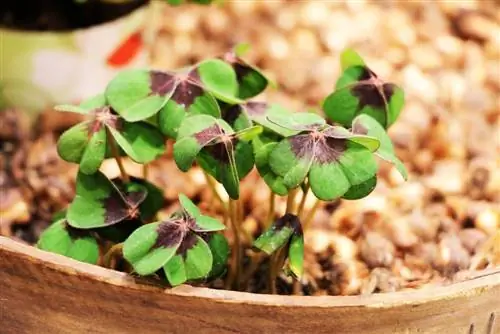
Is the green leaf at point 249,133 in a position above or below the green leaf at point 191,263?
above

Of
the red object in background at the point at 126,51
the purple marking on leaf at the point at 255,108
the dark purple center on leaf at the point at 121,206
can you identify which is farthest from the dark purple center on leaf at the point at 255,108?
the red object in background at the point at 126,51

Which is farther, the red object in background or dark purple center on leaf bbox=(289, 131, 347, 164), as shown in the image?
the red object in background

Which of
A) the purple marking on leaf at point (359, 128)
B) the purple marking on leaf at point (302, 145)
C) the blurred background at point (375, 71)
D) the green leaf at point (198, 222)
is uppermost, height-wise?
the purple marking on leaf at point (302, 145)

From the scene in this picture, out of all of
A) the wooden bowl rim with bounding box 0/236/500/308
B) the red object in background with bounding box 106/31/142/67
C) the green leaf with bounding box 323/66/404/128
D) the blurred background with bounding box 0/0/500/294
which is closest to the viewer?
the wooden bowl rim with bounding box 0/236/500/308

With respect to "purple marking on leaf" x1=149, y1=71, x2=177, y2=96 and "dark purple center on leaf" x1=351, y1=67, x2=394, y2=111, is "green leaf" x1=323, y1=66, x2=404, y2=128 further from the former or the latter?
"purple marking on leaf" x1=149, y1=71, x2=177, y2=96

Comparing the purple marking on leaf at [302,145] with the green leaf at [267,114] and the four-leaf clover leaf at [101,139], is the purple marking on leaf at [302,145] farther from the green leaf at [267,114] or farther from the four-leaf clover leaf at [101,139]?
the four-leaf clover leaf at [101,139]

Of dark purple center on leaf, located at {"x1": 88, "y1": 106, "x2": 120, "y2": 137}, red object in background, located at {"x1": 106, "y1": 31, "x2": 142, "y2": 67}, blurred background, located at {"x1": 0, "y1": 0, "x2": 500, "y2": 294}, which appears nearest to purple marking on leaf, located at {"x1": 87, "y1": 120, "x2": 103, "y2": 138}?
dark purple center on leaf, located at {"x1": 88, "y1": 106, "x2": 120, "y2": 137}

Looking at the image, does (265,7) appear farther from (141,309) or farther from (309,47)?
(141,309)

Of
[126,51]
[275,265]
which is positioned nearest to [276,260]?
[275,265]

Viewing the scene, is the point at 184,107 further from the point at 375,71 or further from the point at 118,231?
Result: the point at 375,71
